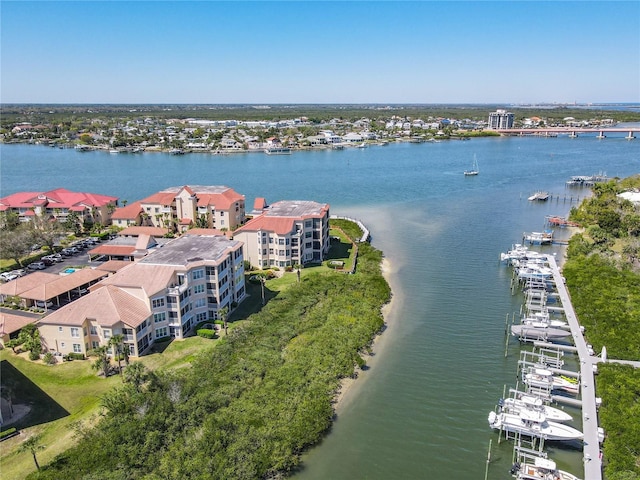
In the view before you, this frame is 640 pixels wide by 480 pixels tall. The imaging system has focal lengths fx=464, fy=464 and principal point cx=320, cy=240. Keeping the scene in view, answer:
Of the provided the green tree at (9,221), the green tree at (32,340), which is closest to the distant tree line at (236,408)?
the green tree at (32,340)

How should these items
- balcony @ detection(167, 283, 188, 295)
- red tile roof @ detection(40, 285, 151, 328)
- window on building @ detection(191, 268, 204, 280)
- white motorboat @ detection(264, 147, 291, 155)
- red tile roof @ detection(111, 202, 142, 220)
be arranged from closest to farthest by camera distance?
red tile roof @ detection(40, 285, 151, 328) → balcony @ detection(167, 283, 188, 295) → window on building @ detection(191, 268, 204, 280) → red tile roof @ detection(111, 202, 142, 220) → white motorboat @ detection(264, 147, 291, 155)

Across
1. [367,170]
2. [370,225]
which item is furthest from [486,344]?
[367,170]

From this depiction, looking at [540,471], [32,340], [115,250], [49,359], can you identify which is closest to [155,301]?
[49,359]

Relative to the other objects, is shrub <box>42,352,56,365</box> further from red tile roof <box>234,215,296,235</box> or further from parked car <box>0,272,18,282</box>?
red tile roof <box>234,215,296,235</box>

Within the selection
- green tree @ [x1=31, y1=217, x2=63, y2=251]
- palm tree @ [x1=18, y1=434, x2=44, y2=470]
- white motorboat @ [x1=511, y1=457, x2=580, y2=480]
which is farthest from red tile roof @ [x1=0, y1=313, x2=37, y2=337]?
white motorboat @ [x1=511, y1=457, x2=580, y2=480]

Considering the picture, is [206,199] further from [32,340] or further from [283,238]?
[32,340]

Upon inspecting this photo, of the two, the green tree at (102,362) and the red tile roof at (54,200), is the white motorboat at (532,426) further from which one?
the red tile roof at (54,200)
